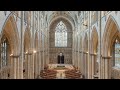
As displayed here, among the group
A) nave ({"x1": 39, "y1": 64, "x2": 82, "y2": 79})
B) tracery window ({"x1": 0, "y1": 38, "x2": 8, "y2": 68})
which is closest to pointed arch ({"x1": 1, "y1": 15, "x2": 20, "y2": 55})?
tracery window ({"x1": 0, "y1": 38, "x2": 8, "y2": 68})

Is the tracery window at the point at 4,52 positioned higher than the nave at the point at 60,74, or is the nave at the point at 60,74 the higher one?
the tracery window at the point at 4,52

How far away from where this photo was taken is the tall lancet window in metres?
48.6

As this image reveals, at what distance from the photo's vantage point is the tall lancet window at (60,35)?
1914 inches

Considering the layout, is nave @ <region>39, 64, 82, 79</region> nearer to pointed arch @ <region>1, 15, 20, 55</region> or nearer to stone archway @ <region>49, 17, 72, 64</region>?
pointed arch @ <region>1, 15, 20, 55</region>

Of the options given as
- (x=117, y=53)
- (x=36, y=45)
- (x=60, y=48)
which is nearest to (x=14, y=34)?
(x=36, y=45)

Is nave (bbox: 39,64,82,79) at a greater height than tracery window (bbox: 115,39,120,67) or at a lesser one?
lesser

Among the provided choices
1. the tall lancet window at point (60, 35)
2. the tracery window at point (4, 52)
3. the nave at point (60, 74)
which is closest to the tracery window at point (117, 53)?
the nave at point (60, 74)

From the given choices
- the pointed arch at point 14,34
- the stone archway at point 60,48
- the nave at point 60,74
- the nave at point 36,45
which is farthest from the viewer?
the stone archway at point 60,48

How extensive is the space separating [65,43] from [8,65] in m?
27.7

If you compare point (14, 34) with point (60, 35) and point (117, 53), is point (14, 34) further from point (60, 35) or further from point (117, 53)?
point (60, 35)

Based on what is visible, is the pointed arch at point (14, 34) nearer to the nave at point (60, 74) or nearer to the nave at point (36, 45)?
the nave at point (36, 45)

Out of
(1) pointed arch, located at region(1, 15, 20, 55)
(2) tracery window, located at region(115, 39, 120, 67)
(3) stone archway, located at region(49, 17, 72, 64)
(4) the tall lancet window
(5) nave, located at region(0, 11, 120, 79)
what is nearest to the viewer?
(1) pointed arch, located at region(1, 15, 20, 55)
